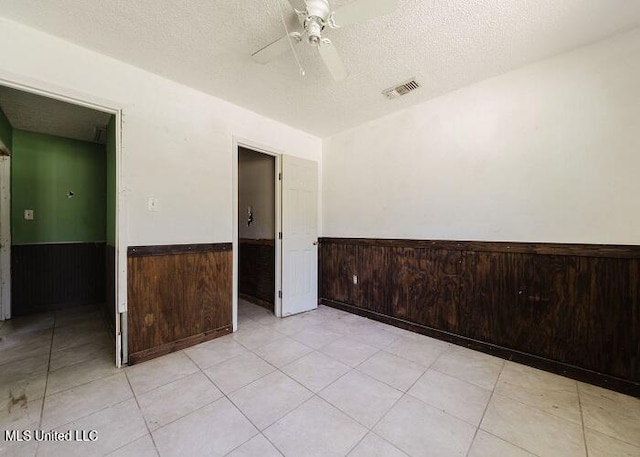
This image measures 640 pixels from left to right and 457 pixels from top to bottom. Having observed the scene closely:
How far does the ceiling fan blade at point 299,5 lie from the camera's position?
54.6 inches

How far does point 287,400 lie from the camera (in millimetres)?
1725

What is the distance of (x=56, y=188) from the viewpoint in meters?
3.69

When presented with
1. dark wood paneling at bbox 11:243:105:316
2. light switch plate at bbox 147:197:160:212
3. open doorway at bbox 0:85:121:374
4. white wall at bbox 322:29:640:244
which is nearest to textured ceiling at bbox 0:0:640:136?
white wall at bbox 322:29:640:244

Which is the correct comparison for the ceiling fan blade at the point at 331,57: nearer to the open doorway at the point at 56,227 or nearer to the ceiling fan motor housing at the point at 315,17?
the ceiling fan motor housing at the point at 315,17

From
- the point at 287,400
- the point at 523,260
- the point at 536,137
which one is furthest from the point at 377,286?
the point at 536,137

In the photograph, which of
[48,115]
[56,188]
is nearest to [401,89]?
[48,115]

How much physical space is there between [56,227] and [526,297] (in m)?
5.85

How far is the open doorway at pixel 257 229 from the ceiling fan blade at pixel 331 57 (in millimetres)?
1959

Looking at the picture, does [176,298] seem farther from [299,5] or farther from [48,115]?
[48,115]

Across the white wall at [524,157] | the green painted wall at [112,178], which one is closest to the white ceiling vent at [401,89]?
the white wall at [524,157]

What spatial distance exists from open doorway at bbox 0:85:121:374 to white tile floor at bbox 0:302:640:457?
0.37 meters

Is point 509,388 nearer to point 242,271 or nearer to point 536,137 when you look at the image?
point 536,137

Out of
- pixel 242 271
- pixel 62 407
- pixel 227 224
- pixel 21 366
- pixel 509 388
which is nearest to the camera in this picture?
pixel 62 407

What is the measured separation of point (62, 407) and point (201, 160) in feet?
7.06
